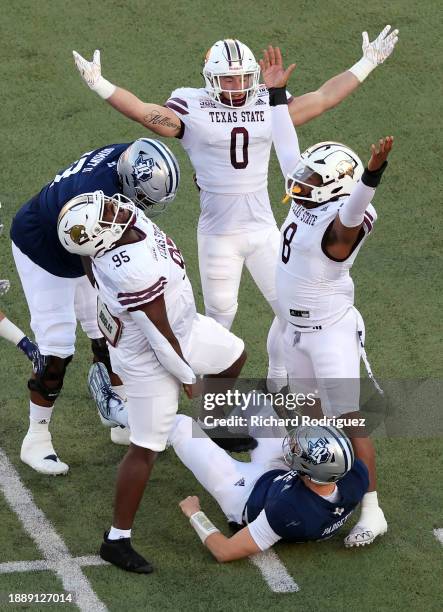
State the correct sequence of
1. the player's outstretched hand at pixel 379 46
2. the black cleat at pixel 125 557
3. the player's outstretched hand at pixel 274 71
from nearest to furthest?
1. the black cleat at pixel 125 557
2. the player's outstretched hand at pixel 274 71
3. the player's outstretched hand at pixel 379 46

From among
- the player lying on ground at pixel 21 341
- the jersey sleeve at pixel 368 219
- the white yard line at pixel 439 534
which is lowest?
the white yard line at pixel 439 534

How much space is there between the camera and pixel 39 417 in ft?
23.9

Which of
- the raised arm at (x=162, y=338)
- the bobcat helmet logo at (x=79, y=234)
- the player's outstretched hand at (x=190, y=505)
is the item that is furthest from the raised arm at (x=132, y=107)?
the player's outstretched hand at (x=190, y=505)

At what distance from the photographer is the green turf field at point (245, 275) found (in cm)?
635

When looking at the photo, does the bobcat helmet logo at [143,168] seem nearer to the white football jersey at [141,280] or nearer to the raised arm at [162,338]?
the white football jersey at [141,280]

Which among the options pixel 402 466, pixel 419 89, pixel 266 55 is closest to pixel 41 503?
pixel 402 466

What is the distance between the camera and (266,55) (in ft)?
24.9

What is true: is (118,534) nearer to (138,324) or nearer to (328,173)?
(138,324)

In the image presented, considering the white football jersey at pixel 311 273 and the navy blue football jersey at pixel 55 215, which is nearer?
the white football jersey at pixel 311 273

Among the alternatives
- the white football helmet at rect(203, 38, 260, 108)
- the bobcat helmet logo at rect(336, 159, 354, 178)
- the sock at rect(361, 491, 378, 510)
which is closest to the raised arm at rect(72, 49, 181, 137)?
the white football helmet at rect(203, 38, 260, 108)

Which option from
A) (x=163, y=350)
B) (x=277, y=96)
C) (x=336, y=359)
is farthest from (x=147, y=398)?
(x=277, y=96)

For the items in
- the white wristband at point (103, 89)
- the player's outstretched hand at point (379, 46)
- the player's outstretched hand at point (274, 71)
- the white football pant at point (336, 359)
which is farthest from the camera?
the player's outstretched hand at point (379, 46)

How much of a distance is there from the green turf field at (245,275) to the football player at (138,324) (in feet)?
1.51

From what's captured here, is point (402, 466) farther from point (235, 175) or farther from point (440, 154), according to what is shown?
point (440, 154)
